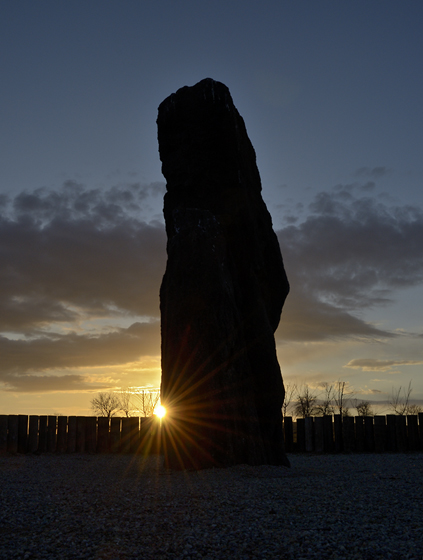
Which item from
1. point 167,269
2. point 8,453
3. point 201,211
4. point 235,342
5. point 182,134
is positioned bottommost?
point 8,453

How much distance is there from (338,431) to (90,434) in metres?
7.87

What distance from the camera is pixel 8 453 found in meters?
15.5

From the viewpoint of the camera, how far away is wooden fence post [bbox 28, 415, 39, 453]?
15750 mm

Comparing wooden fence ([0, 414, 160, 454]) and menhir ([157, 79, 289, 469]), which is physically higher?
menhir ([157, 79, 289, 469])

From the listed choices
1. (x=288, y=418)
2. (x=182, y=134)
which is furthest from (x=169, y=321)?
(x=288, y=418)

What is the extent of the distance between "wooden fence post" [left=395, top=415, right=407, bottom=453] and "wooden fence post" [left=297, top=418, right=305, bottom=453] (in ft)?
9.99

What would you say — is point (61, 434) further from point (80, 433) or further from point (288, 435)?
point (288, 435)

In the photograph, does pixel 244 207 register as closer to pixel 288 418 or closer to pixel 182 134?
pixel 182 134

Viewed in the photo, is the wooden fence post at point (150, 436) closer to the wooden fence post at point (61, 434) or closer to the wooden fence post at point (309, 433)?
the wooden fence post at point (61, 434)

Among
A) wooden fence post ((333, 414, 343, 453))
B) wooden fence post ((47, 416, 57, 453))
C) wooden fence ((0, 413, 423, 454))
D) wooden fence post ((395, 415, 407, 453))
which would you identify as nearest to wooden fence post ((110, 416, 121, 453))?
wooden fence ((0, 413, 423, 454))

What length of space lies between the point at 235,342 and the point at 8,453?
939 cm

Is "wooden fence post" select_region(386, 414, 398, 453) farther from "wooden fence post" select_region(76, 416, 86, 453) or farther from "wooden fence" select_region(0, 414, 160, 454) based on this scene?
"wooden fence post" select_region(76, 416, 86, 453)

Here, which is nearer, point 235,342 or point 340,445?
point 235,342

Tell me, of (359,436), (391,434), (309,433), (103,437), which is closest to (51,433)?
(103,437)
